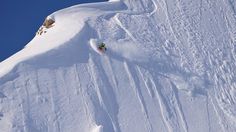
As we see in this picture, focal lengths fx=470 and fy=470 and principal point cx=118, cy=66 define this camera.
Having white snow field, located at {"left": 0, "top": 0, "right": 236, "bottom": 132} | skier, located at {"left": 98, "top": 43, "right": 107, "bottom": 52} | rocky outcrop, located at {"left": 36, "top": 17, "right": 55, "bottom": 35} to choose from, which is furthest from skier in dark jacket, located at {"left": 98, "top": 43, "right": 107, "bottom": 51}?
rocky outcrop, located at {"left": 36, "top": 17, "right": 55, "bottom": 35}

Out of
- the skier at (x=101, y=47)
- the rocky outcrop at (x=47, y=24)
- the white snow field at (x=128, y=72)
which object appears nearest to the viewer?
the white snow field at (x=128, y=72)

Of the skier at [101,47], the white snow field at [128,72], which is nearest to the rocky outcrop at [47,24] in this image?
the white snow field at [128,72]

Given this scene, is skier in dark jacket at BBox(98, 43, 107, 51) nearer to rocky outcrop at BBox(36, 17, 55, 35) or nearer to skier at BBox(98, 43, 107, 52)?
skier at BBox(98, 43, 107, 52)

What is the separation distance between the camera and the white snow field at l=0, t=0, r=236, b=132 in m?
7.74

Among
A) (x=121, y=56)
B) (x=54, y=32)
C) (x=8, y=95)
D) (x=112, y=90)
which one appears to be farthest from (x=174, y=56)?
(x=8, y=95)

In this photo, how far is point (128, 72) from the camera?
28.8ft

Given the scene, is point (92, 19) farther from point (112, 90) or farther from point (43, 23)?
point (112, 90)

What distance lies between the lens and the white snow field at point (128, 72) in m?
7.74

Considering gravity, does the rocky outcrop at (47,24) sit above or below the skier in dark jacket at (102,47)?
above

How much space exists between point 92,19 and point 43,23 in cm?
102

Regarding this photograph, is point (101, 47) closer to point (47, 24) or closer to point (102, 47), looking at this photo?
point (102, 47)

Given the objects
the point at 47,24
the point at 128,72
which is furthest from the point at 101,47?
the point at 47,24

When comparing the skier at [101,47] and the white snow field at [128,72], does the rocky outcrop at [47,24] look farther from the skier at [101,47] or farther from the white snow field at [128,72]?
the skier at [101,47]

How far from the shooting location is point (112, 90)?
27.5 feet
